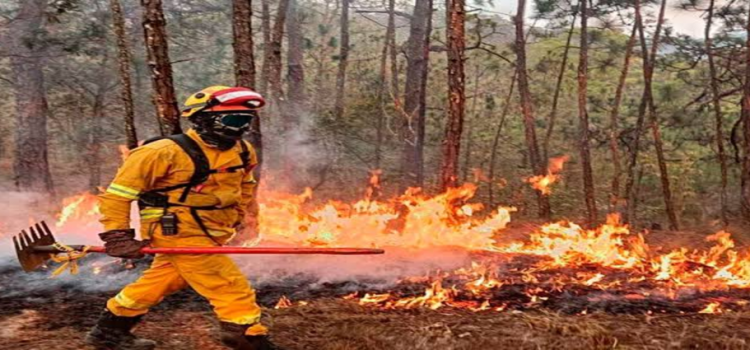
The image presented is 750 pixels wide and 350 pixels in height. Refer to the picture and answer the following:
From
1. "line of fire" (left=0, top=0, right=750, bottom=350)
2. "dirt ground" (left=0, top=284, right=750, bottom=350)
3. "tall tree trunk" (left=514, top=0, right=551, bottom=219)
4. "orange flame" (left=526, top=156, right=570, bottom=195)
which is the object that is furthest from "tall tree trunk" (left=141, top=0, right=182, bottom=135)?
"tall tree trunk" (left=514, top=0, right=551, bottom=219)

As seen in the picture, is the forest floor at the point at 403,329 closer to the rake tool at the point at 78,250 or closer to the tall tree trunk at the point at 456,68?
the rake tool at the point at 78,250

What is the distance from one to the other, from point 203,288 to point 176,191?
65 centimetres

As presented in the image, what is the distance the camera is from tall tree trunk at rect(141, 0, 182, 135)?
639 cm

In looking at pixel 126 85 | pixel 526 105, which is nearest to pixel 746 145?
pixel 526 105

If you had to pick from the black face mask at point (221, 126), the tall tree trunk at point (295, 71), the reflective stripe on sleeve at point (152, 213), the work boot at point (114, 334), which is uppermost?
the tall tree trunk at point (295, 71)

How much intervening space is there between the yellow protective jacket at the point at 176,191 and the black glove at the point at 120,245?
0.05 meters

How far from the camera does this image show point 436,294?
581 cm

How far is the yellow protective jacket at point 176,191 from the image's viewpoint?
12.4 ft

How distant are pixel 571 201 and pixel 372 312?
1791cm

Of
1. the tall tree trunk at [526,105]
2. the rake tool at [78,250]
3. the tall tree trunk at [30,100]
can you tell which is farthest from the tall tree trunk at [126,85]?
the tall tree trunk at [526,105]

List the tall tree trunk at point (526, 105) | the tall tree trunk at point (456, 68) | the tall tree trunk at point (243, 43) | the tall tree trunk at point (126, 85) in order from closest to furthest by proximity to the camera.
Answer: the tall tree trunk at point (126, 85), the tall tree trunk at point (243, 43), the tall tree trunk at point (456, 68), the tall tree trunk at point (526, 105)

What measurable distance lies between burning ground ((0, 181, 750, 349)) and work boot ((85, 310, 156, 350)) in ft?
1.11

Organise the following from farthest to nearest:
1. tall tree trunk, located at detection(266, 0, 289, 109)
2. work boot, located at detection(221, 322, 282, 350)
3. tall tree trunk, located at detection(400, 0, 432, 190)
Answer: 1. tall tree trunk, located at detection(400, 0, 432, 190)
2. tall tree trunk, located at detection(266, 0, 289, 109)
3. work boot, located at detection(221, 322, 282, 350)

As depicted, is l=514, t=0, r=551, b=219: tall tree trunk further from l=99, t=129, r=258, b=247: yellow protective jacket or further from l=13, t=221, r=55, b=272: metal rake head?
l=13, t=221, r=55, b=272: metal rake head
